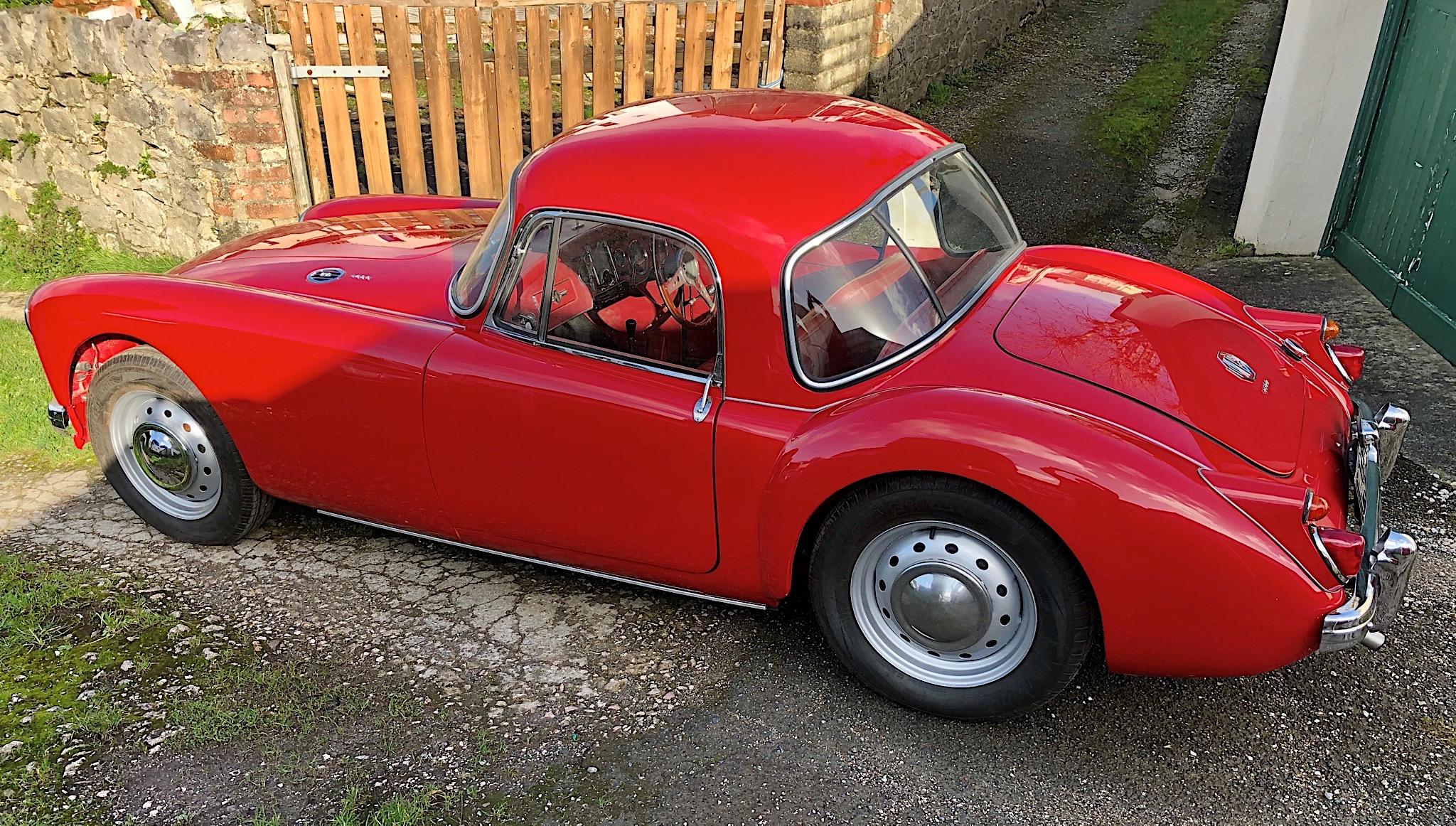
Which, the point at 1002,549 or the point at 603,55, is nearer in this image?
the point at 1002,549

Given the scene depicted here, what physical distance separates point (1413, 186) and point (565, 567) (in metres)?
5.14

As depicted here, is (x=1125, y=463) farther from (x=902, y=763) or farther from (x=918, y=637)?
(x=902, y=763)

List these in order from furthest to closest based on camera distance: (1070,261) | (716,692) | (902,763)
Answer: (1070,261), (716,692), (902,763)

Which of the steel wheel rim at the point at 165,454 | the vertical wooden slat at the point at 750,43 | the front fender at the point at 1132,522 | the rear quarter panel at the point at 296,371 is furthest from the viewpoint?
the vertical wooden slat at the point at 750,43

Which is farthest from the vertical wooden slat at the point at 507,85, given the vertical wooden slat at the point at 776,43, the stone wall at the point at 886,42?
the stone wall at the point at 886,42

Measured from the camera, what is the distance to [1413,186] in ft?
18.9

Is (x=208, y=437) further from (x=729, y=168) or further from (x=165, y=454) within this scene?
(x=729, y=168)

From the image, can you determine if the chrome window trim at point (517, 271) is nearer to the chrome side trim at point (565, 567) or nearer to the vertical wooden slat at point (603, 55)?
the chrome side trim at point (565, 567)

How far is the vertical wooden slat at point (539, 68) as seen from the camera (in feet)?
21.5

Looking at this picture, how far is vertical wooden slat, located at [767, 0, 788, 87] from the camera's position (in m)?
7.57

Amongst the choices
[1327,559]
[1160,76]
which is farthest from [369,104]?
[1160,76]

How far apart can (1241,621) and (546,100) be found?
5.44 m

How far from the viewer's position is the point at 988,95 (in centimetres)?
1079

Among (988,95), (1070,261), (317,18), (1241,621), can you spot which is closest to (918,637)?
(1241,621)
